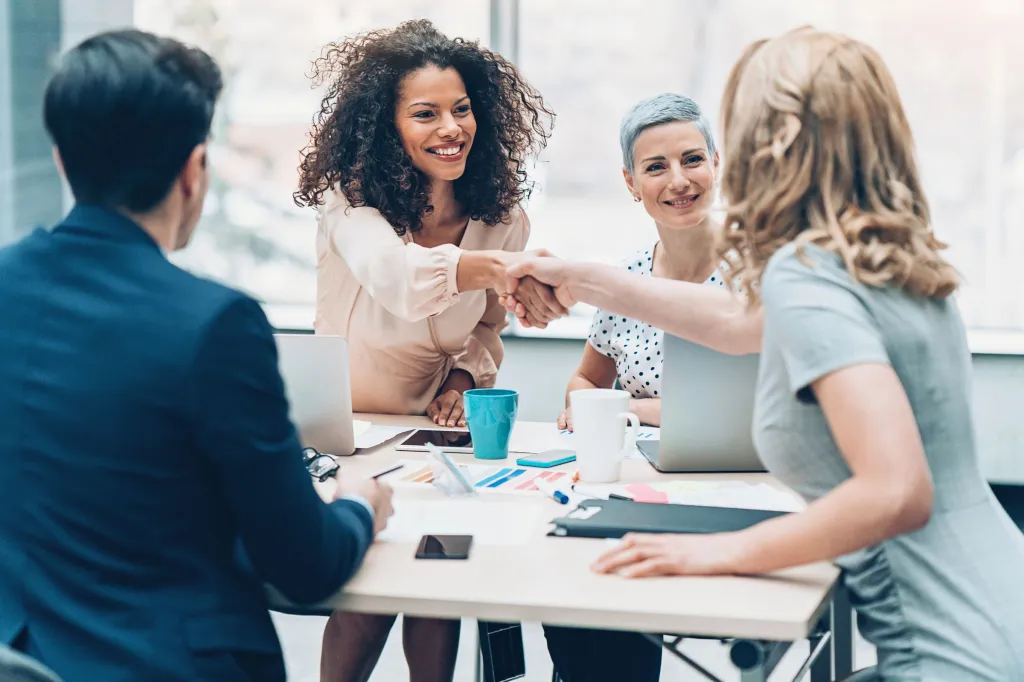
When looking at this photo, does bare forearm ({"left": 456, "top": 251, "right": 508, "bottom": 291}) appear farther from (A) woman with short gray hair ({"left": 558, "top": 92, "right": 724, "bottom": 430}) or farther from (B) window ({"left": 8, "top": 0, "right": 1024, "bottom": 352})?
(B) window ({"left": 8, "top": 0, "right": 1024, "bottom": 352})

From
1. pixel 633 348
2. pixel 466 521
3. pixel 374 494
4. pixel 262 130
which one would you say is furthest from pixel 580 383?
pixel 262 130

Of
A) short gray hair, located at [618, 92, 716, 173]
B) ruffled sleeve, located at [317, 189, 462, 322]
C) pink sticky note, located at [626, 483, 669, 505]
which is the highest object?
short gray hair, located at [618, 92, 716, 173]

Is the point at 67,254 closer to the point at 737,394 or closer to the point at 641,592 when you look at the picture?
the point at 641,592

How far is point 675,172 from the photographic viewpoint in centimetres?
233

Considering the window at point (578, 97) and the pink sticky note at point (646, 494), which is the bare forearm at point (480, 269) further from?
the window at point (578, 97)

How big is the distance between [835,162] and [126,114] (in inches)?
30.2

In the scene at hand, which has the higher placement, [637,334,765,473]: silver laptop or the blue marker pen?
[637,334,765,473]: silver laptop

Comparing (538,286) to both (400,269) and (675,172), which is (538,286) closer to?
(400,269)

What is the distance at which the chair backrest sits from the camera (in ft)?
2.94

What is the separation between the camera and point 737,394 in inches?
65.1

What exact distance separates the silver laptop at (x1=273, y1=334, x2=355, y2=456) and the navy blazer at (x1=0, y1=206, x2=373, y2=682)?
0.66 metres

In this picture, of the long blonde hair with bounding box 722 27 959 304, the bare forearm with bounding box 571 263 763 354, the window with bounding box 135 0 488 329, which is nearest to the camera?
the long blonde hair with bounding box 722 27 959 304

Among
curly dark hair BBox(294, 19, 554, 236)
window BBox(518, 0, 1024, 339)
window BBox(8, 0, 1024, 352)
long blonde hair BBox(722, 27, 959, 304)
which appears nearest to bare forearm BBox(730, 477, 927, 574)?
long blonde hair BBox(722, 27, 959, 304)

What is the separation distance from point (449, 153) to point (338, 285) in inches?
15.3
